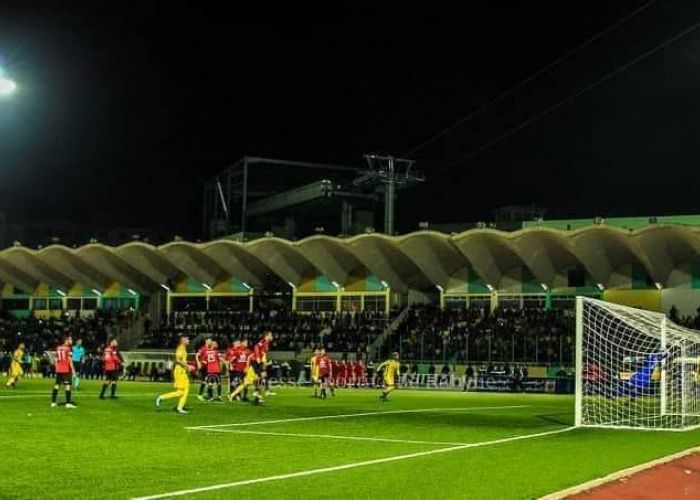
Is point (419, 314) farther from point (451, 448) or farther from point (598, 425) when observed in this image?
point (451, 448)

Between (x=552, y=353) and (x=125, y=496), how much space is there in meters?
41.0

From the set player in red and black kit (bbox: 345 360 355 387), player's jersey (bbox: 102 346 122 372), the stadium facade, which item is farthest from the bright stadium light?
the stadium facade

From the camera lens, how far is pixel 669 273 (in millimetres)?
52969

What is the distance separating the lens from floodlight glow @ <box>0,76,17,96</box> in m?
16.1

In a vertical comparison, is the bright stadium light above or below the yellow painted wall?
above

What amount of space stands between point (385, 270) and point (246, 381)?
31.1 meters

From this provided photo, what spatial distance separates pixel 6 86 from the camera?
16.2m

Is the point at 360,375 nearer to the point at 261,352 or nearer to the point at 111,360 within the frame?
the point at 261,352

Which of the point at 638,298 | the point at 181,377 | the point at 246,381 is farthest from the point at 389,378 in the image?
the point at 638,298

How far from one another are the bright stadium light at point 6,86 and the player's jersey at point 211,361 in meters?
14.5

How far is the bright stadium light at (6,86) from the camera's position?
16.1 metres

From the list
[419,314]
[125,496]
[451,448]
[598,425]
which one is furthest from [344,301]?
[125,496]

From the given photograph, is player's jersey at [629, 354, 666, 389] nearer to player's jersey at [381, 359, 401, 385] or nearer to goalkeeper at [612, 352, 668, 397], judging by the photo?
goalkeeper at [612, 352, 668, 397]

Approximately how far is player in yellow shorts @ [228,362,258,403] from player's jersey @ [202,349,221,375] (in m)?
0.85
